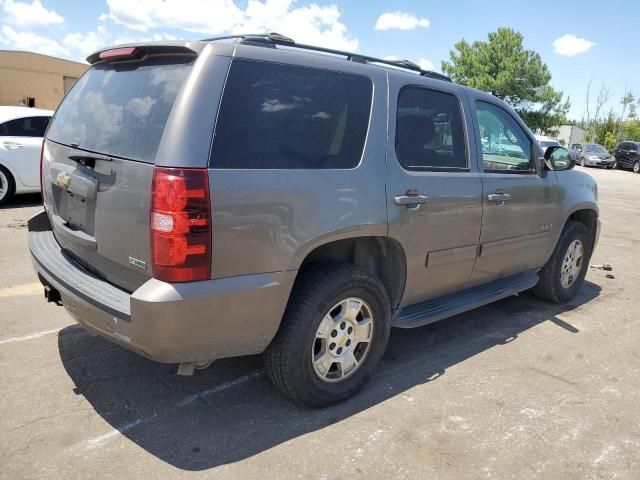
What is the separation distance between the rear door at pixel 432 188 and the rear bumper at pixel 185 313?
99 cm

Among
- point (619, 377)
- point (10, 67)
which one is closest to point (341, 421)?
point (619, 377)

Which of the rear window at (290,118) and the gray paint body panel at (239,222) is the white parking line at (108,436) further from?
the rear window at (290,118)

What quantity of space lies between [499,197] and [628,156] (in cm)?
3137

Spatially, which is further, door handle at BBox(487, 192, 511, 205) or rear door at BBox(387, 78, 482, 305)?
door handle at BBox(487, 192, 511, 205)

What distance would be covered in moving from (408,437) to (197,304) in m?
1.38

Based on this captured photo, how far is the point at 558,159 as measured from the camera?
4.68m

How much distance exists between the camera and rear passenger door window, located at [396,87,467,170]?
3.34 meters

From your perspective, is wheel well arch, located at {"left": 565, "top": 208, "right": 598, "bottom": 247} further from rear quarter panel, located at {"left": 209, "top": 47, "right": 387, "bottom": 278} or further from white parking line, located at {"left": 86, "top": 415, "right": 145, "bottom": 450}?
white parking line, located at {"left": 86, "top": 415, "right": 145, "bottom": 450}

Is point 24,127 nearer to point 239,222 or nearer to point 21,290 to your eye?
point 21,290

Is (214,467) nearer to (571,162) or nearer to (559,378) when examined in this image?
(559,378)

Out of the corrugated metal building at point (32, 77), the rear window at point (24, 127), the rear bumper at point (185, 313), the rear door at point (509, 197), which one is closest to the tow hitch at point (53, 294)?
the rear bumper at point (185, 313)

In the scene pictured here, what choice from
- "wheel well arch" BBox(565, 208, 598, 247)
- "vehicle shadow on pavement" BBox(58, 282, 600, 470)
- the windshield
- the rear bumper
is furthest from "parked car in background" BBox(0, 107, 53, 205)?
the windshield

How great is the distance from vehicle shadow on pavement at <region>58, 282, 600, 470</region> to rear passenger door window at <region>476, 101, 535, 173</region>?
4.65 ft

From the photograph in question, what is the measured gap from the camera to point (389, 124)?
10.6 ft
